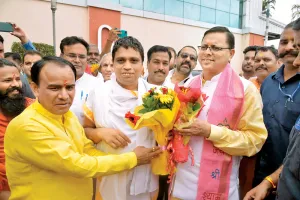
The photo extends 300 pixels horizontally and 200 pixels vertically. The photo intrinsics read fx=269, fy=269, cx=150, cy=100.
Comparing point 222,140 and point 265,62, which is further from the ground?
point 265,62

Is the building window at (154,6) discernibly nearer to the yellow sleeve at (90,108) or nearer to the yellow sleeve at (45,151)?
the yellow sleeve at (90,108)

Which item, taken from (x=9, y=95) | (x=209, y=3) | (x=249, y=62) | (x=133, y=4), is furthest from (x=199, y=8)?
(x=9, y=95)

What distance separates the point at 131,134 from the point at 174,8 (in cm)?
1485

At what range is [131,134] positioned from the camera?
2135 mm

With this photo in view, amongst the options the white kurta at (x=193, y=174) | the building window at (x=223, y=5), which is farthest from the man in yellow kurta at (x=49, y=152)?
the building window at (x=223, y=5)

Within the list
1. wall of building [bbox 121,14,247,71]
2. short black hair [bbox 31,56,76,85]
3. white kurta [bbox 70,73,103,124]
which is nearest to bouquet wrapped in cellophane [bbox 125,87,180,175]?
short black hair [bbox 31,56,76,85]

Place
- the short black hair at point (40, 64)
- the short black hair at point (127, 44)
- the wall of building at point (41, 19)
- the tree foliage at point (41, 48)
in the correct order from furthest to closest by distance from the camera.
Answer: the wall of building at point (41, 19) < the tree foliage at point (41, 48) < the short black hair at point (127, 44) < the short black hair at point (40, 64)

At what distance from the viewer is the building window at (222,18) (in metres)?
18.0

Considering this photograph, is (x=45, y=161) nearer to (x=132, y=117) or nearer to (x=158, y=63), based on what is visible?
(x=132, y=117)

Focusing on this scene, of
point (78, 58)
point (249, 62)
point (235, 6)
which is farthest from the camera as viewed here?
point (235, 6)

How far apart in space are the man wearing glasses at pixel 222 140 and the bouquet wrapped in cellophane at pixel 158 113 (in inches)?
8.8

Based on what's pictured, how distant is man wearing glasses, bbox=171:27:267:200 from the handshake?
0.85 feet

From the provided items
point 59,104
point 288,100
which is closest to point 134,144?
point 59,104

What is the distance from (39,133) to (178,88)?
3.20 ft
